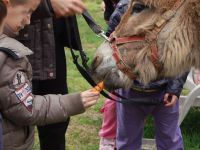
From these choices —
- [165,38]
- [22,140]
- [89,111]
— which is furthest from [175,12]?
[89,111]

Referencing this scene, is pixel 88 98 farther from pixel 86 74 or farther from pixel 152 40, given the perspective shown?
pixel 152 40

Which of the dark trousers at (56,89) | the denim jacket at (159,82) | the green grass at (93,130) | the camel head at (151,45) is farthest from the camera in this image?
the green grass at (93,130)

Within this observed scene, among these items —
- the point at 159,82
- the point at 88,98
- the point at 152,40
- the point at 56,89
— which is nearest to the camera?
the point at 88,98

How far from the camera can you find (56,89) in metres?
3.29

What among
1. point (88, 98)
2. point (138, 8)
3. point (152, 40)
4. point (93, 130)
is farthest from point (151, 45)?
point (93, 130)

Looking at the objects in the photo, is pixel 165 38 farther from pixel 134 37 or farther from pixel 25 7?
pixel 25 7

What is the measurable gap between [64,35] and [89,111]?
2287 millimetres

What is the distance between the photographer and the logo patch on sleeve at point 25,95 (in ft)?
7.74

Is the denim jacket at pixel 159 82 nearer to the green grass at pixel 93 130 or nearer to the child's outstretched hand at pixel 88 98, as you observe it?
the child's outstretched hand at pixel 88 98

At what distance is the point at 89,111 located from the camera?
5.39m

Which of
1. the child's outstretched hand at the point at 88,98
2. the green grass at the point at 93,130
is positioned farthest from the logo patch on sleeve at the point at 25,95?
the green grass at the point at 93,130

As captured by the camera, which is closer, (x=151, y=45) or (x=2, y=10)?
(x=2, y=10)

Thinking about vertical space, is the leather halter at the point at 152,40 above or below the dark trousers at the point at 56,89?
above

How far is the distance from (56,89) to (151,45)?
83 centimetres
